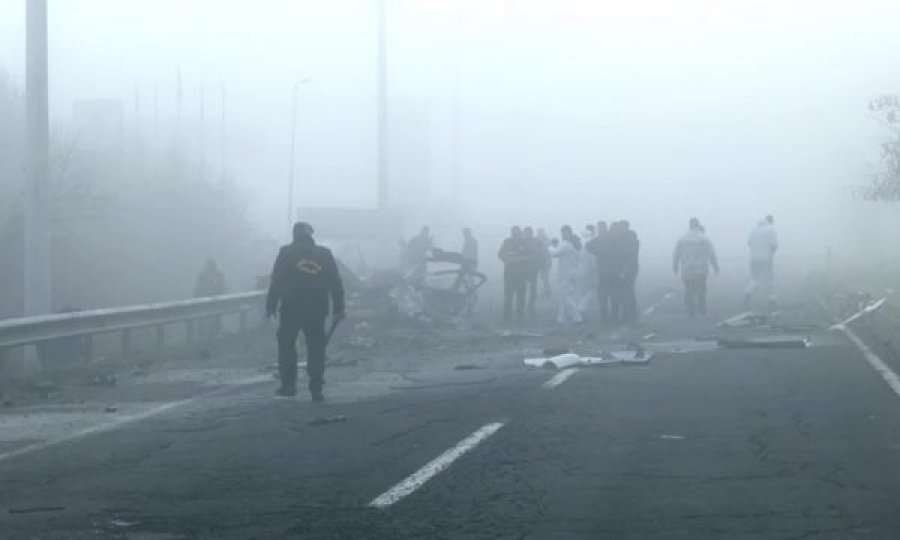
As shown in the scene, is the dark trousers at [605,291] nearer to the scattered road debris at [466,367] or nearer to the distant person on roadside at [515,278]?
the distant person on roadside at [515,278]

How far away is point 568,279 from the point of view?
95.6 feet

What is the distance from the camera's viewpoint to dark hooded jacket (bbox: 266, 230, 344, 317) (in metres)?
15.3

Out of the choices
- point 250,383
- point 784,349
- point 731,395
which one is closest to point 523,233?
point 784,349

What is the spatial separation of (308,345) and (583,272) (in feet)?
48.0

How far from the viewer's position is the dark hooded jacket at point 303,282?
1530cm

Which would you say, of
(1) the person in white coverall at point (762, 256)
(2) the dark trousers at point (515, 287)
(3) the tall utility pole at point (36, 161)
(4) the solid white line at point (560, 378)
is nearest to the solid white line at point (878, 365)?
(4) the solid white line at point (560, 378)

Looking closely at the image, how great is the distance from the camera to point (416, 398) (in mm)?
15328

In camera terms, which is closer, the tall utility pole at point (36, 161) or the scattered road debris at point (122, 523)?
the scattered road debris at point (122, 523)

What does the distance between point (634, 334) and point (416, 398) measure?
1075 cm

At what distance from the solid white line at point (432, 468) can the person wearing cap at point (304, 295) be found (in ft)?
9.59

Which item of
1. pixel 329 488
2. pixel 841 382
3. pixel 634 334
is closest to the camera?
pixel 329 488

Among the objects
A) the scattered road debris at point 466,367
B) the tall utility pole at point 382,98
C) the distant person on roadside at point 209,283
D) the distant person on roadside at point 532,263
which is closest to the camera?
the scattered road debris at point 466,367

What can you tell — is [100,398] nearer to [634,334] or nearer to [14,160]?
[634,334]

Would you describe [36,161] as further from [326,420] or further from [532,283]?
[532,283]
